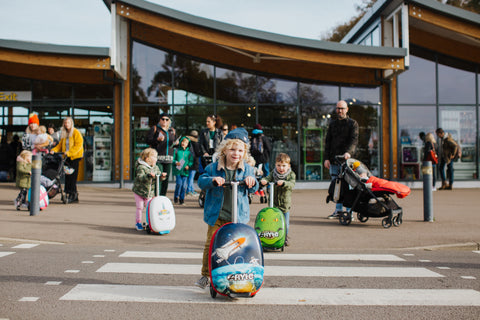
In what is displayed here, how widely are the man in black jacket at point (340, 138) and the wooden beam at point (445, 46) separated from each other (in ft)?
36.5

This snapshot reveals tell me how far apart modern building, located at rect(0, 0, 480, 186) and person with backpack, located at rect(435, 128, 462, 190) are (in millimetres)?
1221

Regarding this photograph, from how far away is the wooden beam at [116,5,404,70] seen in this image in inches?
665

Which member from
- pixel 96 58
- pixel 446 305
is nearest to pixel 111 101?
pixel 96 58

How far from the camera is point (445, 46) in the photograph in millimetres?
19375

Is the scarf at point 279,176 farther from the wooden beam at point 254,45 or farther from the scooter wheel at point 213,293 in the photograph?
the wooden beam at point 254,45

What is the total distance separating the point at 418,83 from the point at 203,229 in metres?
13.6

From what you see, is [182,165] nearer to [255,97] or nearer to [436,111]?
[255,97]

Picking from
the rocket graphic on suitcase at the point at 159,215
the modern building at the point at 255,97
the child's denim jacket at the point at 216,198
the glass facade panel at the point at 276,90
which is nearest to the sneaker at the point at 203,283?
the child's denim jacket at the point at 216,198

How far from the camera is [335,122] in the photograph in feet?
32.4

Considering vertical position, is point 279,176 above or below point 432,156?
below

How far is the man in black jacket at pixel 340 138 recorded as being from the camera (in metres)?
9.62

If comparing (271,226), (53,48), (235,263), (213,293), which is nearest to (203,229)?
(271,226)

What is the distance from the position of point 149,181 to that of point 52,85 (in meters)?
12.2

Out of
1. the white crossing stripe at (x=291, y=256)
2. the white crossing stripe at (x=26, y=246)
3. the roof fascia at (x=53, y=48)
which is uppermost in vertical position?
the roof fascia at (x=53, y=48)
